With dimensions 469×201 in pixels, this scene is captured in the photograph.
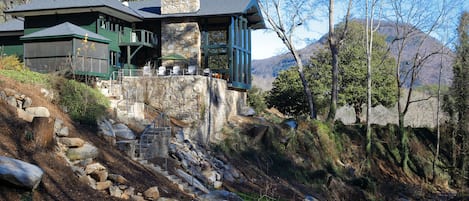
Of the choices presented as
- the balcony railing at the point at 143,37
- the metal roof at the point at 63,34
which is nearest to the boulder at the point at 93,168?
the metal roof at the point at 63,34

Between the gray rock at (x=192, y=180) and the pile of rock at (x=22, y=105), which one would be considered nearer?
the pile of rock at (x=22, y=105)

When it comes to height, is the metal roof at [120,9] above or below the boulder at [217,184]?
above

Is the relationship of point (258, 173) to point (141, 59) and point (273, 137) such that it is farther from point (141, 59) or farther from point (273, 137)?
point (141, 59)

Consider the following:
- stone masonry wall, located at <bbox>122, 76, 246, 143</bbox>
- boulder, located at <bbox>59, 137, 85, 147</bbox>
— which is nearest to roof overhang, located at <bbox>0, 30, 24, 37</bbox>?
stone masonry wall, located at <bbox>122, 76, 246, 143</bbox>

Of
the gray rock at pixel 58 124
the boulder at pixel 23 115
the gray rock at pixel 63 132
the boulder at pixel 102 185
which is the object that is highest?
the boulder at pixel 23 115

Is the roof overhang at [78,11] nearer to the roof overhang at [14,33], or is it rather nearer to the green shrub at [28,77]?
the roof overhang at [14,33]

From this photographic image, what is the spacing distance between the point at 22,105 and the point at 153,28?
14748 millimetres

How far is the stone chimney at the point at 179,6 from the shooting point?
2558 centimetres

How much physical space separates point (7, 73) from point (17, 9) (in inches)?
460

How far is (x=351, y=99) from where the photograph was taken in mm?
35688

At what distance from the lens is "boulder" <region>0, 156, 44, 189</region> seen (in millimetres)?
8250

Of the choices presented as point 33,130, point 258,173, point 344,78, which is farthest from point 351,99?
point 33,130

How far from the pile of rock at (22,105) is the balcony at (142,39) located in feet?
41.4

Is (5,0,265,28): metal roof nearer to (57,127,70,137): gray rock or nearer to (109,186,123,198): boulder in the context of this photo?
(57,127,70,137): gray rock
